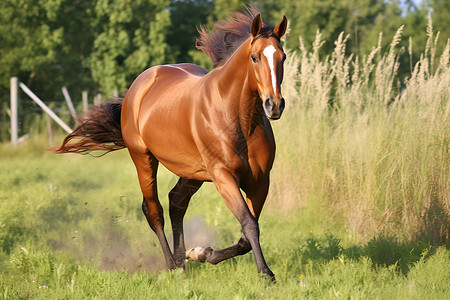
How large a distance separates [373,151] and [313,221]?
52.8 inches

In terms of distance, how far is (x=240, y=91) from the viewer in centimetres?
428

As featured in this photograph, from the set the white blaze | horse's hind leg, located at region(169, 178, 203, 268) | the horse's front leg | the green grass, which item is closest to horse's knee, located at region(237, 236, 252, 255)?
the horse's front leg

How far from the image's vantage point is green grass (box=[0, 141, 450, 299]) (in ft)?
13.9

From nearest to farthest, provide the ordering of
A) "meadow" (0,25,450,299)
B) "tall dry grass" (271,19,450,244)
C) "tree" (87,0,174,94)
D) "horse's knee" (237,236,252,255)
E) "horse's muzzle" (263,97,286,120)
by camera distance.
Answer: "horse's muzzle" (263,97,286,120)
"meadow" (0,25,450,299)
"horse's knee" (237,236,252,255)
"tall dry grass" (271,19,450,244)
"tree" (87,0,174,94)

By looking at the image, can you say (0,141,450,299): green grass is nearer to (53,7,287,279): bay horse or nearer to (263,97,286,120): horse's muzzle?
(53,7,287,279): bay horse

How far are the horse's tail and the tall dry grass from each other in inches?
98.5

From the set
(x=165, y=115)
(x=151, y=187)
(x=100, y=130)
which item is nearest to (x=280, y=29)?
(x=165, y=115)

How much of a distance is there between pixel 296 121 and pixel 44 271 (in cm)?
443

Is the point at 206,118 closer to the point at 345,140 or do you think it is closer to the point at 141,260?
the point at 141,260

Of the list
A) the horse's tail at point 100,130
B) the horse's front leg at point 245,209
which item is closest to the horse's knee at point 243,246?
the horse's front leg at point 245,209

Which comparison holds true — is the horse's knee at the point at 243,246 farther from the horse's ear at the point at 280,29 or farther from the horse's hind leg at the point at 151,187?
the horse's ear at the point at 280,29

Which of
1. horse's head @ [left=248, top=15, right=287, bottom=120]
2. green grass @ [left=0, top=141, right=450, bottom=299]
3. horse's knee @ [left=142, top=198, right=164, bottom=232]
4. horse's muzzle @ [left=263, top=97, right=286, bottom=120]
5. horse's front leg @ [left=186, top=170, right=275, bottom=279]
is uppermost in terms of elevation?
horse's head @ [left=248, top=15, right=287, bottom=120]

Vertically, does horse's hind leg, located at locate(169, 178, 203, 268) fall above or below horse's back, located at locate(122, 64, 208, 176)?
below

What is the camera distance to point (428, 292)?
14.1 feet
